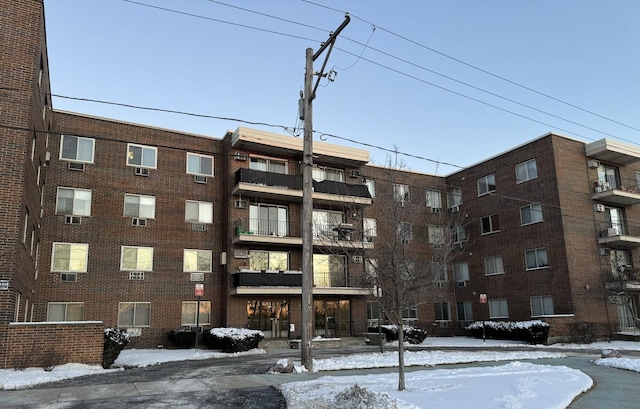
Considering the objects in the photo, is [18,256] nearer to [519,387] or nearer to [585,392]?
[519,387]

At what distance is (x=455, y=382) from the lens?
34.9ft

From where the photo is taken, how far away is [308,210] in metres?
14.4

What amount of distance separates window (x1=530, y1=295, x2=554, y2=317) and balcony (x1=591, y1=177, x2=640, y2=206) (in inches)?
255

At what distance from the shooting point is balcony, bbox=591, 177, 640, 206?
1115 inches

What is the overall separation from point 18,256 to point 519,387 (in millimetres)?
13961

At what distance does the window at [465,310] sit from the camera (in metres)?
32.8

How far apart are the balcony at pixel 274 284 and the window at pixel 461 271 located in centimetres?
927

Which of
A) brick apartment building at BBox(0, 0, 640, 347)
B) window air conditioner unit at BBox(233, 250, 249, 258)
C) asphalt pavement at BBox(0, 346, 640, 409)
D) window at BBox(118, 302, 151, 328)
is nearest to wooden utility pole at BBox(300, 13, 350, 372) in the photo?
asphalt pavement at BBox(0, 346, 640, 409)

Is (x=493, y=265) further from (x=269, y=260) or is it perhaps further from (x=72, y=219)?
(x=72, y=219)

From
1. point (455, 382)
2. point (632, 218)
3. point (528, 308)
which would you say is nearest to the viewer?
point (455, 382)

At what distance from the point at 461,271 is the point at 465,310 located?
8.57 feet

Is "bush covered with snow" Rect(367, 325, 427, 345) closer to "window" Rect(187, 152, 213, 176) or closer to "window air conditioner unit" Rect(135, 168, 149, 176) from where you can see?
"window" Rect(187, 152, 213, 176)

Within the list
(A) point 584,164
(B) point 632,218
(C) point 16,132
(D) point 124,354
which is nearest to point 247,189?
(D) point 124,354

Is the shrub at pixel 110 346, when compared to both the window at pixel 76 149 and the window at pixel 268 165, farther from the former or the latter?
the window at pixel 268 165
